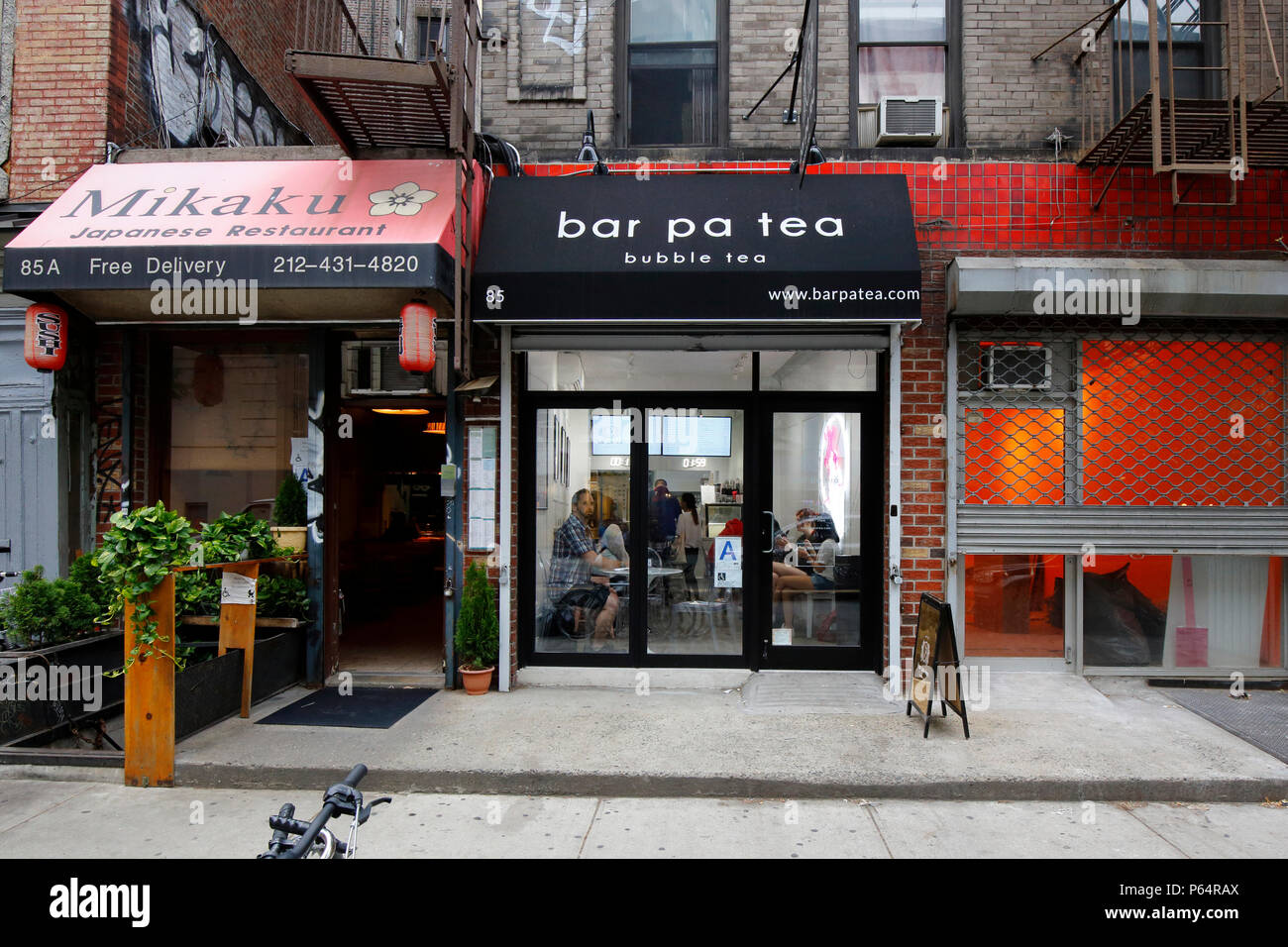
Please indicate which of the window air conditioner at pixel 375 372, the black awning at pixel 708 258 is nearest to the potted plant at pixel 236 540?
the window air conditioner at pixel 375 372

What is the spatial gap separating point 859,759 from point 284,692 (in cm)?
498

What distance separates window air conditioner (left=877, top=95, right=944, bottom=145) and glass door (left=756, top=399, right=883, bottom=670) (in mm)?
2533

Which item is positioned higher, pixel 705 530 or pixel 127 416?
pixel 127 416

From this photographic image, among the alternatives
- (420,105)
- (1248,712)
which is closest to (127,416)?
(420,105)

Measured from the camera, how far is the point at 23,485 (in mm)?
7105

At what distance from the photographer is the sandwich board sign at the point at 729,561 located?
7.34m

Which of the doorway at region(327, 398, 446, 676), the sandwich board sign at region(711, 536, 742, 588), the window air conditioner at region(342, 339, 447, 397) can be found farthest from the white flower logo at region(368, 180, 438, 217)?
the sandwich board sign at region(711, 536, 742, 588)

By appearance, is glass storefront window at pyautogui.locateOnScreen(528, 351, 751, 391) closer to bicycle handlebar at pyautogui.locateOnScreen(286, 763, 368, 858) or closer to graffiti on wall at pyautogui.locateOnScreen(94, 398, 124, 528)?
graffiti on wall at pyautogui.locateOnScreen(94, 398, 124, 528)

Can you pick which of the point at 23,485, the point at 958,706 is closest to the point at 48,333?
the point at 23,485

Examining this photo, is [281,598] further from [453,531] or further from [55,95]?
[55,95]

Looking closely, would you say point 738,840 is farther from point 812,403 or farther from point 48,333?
point 48,333

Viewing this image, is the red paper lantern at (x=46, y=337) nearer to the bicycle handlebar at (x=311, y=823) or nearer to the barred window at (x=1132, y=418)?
the bicycle handlebar at (x=311, y=823)

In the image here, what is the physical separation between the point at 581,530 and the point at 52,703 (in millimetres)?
4288

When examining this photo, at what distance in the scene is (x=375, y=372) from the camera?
7496 millimetres
